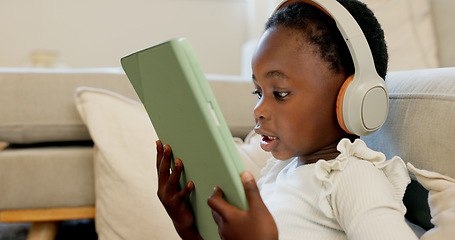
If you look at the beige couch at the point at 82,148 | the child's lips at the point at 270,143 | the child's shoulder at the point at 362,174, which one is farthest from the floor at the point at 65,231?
the child's shoulder at the point at 362,174

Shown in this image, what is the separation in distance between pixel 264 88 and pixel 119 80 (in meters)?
0.74

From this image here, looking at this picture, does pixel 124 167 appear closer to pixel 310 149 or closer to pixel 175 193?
pixel 175 193

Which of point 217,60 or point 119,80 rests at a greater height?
point 119,80

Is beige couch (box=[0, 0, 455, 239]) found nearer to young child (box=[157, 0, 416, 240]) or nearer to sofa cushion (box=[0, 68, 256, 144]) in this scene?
sofa cushion (box=[0, 68, 256, 144])

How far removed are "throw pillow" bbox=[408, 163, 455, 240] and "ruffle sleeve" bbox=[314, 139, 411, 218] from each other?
0.06ft

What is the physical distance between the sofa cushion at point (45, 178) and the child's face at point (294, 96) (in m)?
0.70

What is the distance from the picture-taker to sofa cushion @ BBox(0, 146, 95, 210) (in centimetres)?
110

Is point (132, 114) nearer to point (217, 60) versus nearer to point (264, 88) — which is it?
point (264, 88)

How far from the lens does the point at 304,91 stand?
579mm

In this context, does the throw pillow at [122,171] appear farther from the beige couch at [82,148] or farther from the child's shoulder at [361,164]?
the child's shoulder at [361,164]

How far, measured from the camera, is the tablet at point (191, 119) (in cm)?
44

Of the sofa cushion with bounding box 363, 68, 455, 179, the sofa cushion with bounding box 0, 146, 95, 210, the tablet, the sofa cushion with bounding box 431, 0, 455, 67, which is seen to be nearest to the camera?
the tablet

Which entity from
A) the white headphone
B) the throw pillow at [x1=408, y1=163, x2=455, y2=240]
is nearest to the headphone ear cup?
the white headphone

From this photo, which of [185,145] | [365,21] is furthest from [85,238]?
[365,21]
